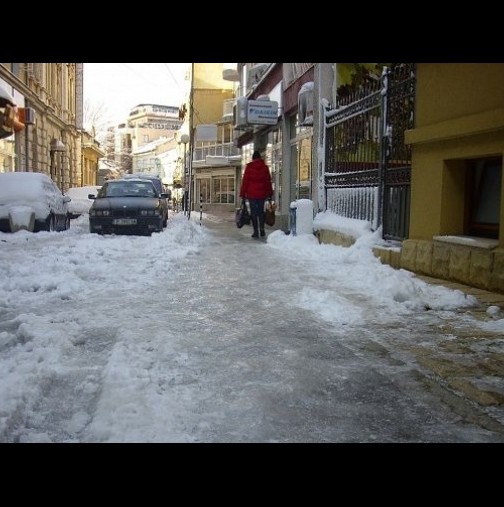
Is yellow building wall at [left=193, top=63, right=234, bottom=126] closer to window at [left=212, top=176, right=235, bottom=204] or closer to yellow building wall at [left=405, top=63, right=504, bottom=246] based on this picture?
window at [left=212, top=176, right=235, bottom=204]

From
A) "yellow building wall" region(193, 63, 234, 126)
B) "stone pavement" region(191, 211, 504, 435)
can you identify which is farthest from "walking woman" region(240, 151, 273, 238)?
"yellow building wall" region(193, 63, 234, 126)

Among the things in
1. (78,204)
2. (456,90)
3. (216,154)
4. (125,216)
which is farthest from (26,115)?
(216,154)

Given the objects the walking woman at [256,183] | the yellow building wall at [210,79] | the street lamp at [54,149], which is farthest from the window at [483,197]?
the yellow building wall at [210,79]

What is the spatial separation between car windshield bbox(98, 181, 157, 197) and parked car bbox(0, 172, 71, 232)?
4.75 feet

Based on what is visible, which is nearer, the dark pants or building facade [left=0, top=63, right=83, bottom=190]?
the dark pants

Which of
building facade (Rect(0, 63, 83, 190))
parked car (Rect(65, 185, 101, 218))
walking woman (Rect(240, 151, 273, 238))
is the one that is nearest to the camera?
walking woman (Rect(240, 151, 273, 238))

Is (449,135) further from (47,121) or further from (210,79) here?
(210,79)

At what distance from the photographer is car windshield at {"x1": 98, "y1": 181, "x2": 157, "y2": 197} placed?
15403mm

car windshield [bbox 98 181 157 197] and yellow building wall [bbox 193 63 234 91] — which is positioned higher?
yellow building wall [bbox 193 63 234 91]

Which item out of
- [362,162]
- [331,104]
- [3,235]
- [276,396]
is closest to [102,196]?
[3,235]

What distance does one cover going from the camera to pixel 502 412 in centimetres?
299

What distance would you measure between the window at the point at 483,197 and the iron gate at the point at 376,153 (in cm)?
114

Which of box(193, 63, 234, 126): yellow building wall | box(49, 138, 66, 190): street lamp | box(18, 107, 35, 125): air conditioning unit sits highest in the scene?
box(193, 63, 234, 126): yellow building wall
